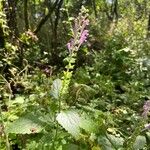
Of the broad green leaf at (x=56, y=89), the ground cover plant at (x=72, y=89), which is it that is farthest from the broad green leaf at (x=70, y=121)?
the broad green leaf at (x=56, y=89)

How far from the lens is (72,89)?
133 inches

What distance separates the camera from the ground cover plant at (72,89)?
2.21 metres

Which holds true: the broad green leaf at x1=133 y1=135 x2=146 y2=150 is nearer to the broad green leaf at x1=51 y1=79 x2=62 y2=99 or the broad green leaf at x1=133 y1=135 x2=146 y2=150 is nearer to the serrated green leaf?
the serrated green leaf

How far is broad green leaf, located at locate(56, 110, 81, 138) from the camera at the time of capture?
210 cm

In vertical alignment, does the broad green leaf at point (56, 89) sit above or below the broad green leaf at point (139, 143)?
above

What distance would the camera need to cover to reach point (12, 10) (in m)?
6.22

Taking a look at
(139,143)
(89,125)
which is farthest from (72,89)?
(89,125)

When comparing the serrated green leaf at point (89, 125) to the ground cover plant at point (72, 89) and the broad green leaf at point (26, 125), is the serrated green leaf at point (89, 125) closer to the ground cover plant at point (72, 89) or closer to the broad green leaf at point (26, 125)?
the ground cover plant at point (72, 89)

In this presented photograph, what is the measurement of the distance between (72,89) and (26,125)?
1.18 meters

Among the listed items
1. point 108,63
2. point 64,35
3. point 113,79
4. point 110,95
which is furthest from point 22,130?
point 64,35

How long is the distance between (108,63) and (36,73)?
1.78m

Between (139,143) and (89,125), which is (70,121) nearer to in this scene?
(89,125)

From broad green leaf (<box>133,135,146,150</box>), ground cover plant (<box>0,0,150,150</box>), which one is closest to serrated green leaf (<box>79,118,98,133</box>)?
ground cover plant (<box>0,0,150,150</box>)

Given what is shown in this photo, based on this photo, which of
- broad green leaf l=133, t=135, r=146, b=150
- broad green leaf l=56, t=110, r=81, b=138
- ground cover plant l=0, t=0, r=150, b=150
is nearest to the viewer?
broad green leaf l=56, t=110, r=81, b=138
